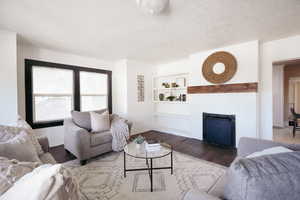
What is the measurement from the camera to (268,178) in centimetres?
59

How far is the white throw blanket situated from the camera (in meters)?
2.77

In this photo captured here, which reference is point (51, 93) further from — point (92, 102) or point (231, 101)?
point (231, 101)

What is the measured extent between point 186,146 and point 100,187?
2101mm

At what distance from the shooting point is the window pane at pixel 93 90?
3791 millimetres

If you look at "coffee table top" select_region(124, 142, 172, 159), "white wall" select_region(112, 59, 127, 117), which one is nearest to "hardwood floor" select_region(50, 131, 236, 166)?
"coffee table top" select_region(124, 142, 172, 159)

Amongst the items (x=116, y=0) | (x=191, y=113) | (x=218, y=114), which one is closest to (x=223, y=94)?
(x=218, y=114)

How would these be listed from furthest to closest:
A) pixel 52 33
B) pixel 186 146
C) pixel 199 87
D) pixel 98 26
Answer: pixel 199 87
pixel 186 146
pixel 52 33
pixel 98 26

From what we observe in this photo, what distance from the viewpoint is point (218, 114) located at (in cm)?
330

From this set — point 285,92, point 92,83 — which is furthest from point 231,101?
point 285,92

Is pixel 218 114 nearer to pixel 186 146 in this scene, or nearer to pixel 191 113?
pixel 191 113

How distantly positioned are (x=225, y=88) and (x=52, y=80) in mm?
4165

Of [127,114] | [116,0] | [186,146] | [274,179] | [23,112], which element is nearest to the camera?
[274,179]

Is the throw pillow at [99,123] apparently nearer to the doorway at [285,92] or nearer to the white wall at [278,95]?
the doorway at [285,92]

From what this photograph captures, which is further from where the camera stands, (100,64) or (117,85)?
(117,85)
